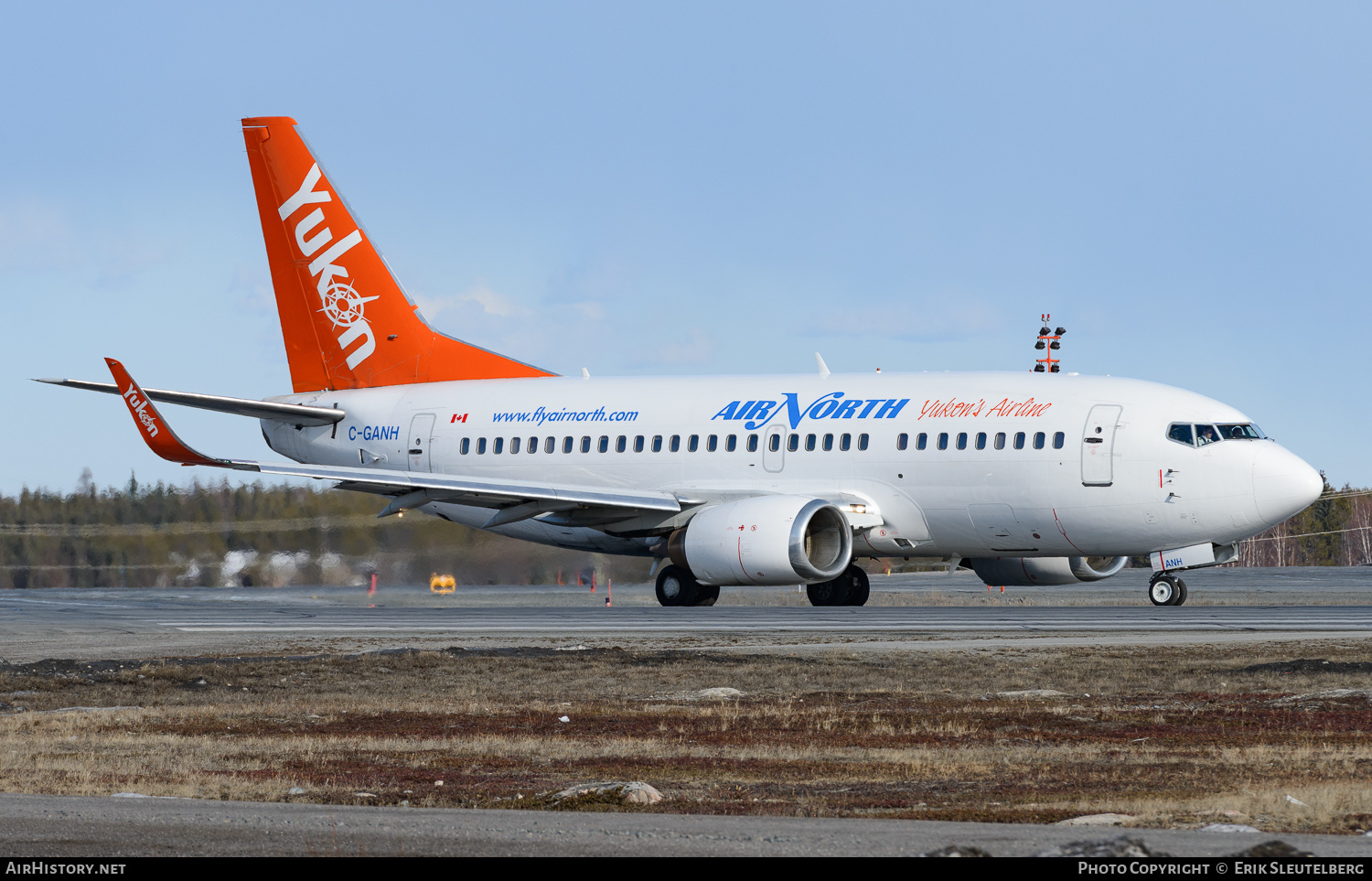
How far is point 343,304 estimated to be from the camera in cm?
4041

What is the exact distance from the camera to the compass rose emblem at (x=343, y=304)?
40344mm

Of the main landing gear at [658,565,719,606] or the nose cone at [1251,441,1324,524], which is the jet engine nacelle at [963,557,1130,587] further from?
the main landing gear at [658,565,719,606]

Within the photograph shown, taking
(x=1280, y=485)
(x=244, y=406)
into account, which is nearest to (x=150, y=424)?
(x=244, y=406)

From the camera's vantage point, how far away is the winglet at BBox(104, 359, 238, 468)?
3225 centimetres

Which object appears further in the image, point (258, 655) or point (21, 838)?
point (258, 655)

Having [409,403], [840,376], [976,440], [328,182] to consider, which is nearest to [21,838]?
[976,440]

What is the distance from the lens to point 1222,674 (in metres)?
18.2

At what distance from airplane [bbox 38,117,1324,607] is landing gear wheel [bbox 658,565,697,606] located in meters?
0.04

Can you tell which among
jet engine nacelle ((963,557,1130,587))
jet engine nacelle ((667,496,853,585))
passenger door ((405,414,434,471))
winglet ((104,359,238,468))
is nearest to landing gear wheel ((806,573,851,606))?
jet engine nacelle ((667,496,853,585))

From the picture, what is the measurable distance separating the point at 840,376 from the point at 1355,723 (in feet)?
69.6

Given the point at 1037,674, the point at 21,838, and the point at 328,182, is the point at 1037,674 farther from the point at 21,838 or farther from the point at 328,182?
the point at 328,182

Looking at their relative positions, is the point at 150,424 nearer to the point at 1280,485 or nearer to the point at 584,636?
the point at 584,636

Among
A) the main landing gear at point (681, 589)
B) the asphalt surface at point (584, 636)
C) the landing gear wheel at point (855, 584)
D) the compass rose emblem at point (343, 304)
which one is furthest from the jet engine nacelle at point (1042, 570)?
the compass rose emblem at point (343, 304)

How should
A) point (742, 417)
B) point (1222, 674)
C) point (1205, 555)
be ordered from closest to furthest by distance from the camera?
point (1222, 674) → point (1205, 555) → point (742, 417)
